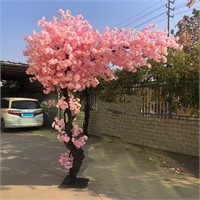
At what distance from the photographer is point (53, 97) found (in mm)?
15336

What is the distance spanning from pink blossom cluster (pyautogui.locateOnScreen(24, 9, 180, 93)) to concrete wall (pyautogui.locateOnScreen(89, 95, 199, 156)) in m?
3.46

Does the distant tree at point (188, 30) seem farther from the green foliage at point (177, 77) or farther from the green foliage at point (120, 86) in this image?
the green foliage at point (120, 86)

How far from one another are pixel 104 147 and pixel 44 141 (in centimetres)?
235

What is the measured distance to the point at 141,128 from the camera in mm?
9305

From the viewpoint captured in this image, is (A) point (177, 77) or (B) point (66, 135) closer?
(B) point (66, 135)

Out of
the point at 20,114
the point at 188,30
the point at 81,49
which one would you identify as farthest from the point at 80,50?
the point at 20,114

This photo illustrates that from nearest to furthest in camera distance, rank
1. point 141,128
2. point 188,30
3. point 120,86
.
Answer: point 141,128 → point 120,86 → point 188,30

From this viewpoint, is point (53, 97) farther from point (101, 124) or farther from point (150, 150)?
point (150, 150)

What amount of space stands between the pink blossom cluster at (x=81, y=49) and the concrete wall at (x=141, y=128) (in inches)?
136

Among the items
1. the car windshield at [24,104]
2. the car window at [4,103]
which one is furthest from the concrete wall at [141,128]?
the car window at [4,103]

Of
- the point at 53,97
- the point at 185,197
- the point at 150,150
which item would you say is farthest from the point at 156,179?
the point at 53,97

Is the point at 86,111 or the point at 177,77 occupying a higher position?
the point at 177,77

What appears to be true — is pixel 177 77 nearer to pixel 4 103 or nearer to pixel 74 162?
pixel 74 162

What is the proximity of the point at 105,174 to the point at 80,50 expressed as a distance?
2571 mm
